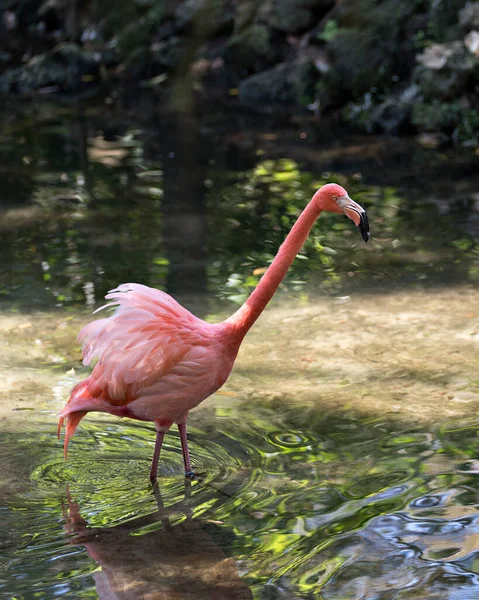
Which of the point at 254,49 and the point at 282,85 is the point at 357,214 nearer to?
the point at 282,85

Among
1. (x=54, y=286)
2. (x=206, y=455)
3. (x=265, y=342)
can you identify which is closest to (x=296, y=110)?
(x=54, y=286)

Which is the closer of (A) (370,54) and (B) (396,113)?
(B) (396,113)

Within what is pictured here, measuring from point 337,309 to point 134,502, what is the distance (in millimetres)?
2357

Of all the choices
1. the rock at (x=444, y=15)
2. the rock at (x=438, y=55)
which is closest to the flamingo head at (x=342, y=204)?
the rock at (x=438, y=55)

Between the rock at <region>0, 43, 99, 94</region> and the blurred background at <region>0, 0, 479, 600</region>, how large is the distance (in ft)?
3.25

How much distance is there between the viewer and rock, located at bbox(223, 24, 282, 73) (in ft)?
48.2

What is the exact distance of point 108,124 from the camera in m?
12.4

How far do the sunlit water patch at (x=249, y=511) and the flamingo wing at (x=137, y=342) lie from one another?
18.0 inches

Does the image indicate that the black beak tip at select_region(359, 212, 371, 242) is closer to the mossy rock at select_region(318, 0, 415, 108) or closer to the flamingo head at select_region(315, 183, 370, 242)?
the flamingo head at select_region(315, 183, 370, 242)

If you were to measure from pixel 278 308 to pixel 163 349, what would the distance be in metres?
2.16

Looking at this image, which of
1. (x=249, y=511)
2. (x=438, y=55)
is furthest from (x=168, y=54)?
(x=249, y=511)

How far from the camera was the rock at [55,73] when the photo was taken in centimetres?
1526

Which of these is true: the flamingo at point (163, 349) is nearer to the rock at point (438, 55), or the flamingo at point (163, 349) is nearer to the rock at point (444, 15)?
the rock at point (438, 55)

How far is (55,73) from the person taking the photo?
15430 mm
